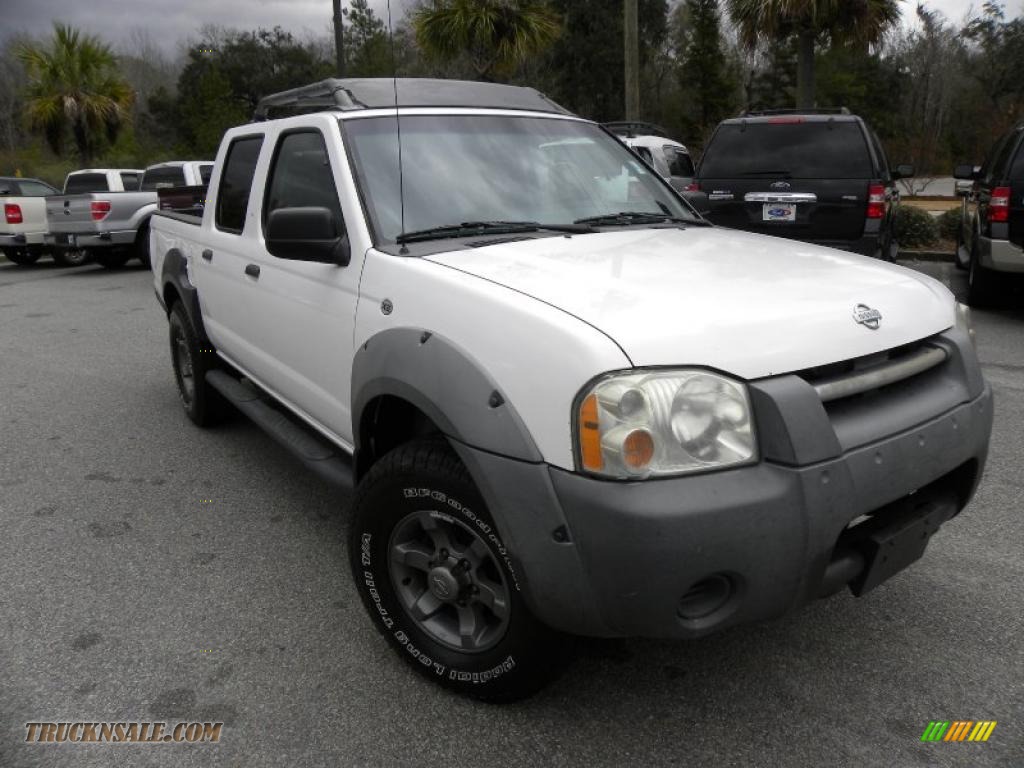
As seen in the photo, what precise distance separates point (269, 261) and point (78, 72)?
2432 cm

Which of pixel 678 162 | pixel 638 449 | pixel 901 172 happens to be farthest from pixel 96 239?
pixel 638 449

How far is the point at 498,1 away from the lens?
17781 mm

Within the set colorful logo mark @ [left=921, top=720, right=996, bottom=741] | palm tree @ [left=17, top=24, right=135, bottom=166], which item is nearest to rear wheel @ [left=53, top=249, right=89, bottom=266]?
palm tree @ [left=17, top=24, right=135, bottom=166]

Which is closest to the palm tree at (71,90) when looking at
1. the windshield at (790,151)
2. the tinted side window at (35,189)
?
the tinted side window at (35,189)

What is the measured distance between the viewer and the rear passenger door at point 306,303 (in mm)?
3098

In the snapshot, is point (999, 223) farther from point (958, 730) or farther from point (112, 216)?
point (112, 216)

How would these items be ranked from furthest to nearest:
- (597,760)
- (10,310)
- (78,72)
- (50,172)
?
(50,172), (78,72), (10,310), (597,760)

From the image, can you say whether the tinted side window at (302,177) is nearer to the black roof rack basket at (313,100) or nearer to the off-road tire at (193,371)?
the black roof rack basket at (313,100)

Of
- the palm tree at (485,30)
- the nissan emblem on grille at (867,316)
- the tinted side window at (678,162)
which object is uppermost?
the palm tree at (485,30)

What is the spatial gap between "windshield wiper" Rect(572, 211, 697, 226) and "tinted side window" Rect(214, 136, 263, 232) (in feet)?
5.66

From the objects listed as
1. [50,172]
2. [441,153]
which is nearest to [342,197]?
[441,153]

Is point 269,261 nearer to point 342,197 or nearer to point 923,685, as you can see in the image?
point 342,197

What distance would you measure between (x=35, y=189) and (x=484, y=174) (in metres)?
17.0

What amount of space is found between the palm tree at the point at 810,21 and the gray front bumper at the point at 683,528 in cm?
1529
